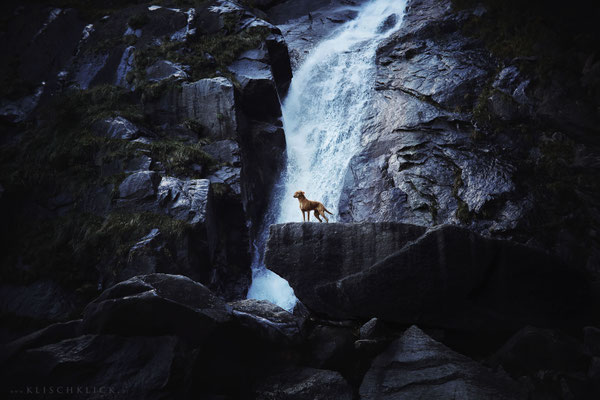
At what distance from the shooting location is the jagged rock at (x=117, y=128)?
12961 mm

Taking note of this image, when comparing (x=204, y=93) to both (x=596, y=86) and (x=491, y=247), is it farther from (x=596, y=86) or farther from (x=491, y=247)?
(x=596, y=86)

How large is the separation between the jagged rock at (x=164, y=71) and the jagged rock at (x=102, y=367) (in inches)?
532

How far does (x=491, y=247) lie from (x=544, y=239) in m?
4.67

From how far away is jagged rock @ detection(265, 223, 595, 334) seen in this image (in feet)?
19.5

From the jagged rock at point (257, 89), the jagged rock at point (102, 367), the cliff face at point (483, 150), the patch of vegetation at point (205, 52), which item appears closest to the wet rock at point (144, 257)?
the jagged rock at point (102, 367)

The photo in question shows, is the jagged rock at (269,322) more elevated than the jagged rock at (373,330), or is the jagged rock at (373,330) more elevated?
the jagged rock at (269,322)

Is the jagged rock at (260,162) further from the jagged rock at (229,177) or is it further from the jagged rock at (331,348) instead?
the jagged rock at (331,348)

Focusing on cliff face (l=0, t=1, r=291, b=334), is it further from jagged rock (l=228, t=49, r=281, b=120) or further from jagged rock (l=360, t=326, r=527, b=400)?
jagged rock (l=360, t=326, r=527, b=400)

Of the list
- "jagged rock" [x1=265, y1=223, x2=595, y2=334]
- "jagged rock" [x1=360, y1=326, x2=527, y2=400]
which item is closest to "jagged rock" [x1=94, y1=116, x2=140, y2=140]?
"jagged rock" [x1=265, y1=223, x2=595, y2=334]

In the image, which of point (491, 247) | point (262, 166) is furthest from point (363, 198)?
point (491, 247)

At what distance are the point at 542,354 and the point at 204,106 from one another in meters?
14.0

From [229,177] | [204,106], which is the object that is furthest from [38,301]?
[204,106]

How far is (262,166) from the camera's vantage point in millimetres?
15523

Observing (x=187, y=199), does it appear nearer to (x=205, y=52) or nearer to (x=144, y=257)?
(x=144, y=257)
